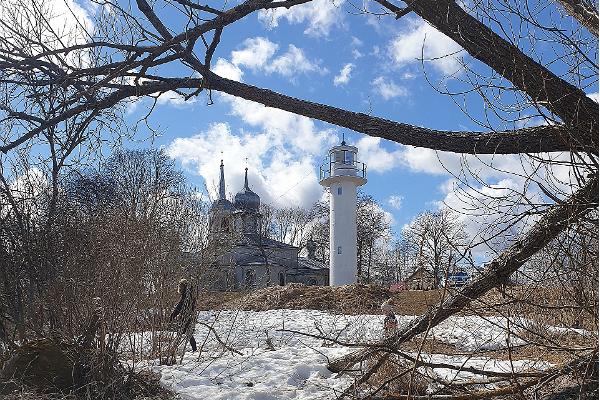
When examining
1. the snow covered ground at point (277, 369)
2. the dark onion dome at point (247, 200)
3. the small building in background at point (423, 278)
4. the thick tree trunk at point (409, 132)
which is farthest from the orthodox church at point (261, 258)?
the small building in background at point (423, 278)

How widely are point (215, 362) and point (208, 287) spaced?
2930mm

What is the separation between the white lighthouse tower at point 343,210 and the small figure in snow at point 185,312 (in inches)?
887

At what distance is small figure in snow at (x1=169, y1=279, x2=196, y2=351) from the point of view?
8586 millimetres

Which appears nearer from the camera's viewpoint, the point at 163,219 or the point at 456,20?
the point at 456,20

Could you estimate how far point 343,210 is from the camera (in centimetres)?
3184

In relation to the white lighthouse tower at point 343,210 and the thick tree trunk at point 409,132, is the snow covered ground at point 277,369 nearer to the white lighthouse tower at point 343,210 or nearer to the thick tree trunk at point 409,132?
the thick tree trunk at point 409,132

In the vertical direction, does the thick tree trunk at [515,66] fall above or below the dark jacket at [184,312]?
above

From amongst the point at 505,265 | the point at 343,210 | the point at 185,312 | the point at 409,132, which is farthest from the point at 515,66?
the point at 343,210

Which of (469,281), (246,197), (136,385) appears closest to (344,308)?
(136,385)

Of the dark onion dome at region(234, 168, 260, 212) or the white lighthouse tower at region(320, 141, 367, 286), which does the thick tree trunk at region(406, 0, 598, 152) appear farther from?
the dark onion dome at region(234, 168, 260, 212)

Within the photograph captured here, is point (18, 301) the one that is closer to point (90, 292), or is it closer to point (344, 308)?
point (90, 292)

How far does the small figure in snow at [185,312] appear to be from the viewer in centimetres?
859

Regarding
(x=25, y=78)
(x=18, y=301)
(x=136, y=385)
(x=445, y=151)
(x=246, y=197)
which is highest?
(x=246, y=197)

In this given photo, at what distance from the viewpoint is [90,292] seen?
6570 millimetres
